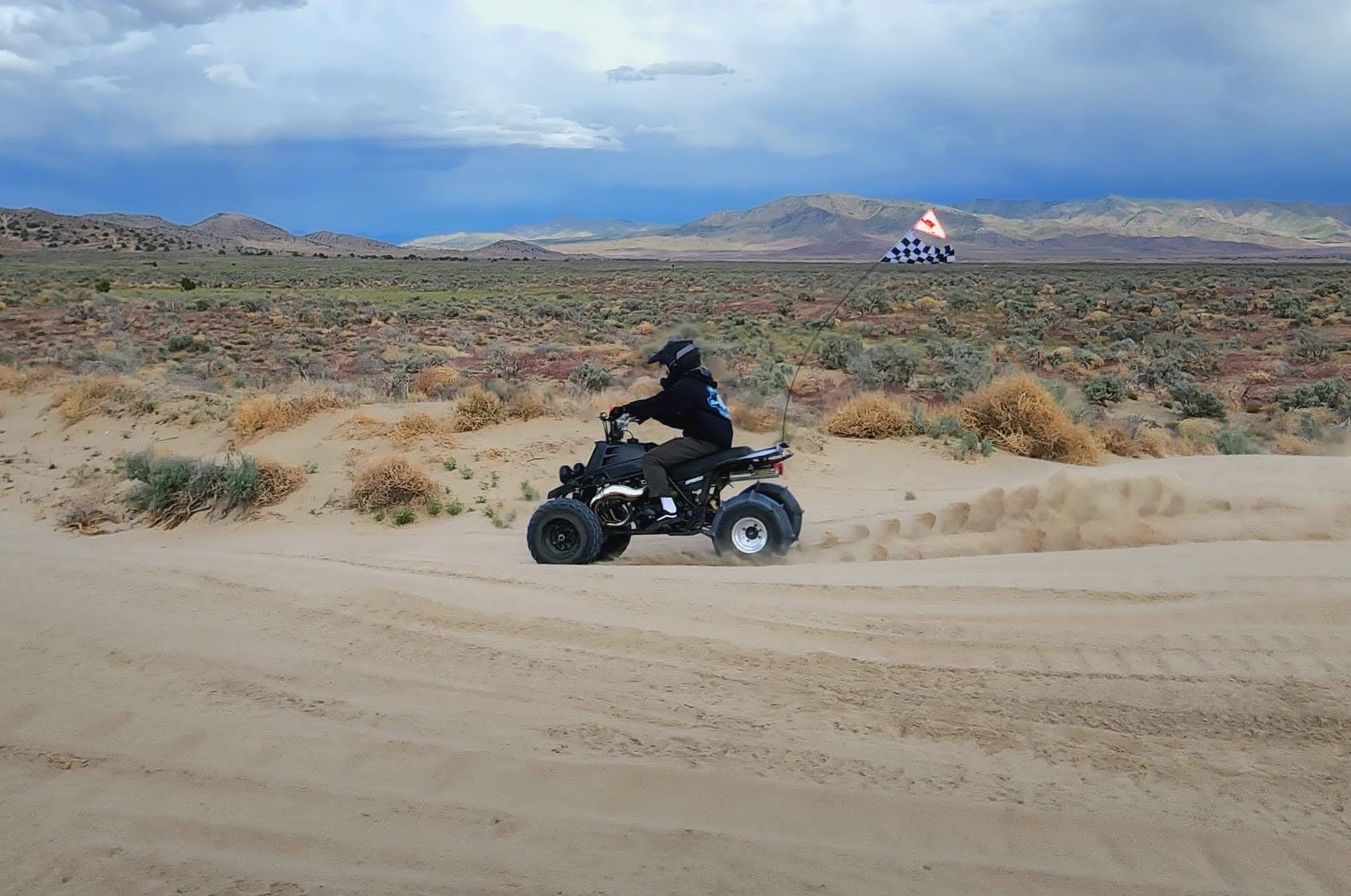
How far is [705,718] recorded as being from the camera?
5203 mm

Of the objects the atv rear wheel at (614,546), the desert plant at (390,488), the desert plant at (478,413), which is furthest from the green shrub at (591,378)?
the atv rear wheel at (614,546)

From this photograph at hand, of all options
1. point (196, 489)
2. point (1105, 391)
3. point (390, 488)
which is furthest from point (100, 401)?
point (1105, 391)

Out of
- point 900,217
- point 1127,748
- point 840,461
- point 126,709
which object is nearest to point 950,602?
point 1127,748

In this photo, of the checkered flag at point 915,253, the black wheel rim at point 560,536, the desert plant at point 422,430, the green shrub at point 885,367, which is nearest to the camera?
the black wheel rim at point 560,536

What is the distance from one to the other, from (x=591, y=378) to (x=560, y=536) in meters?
11.1

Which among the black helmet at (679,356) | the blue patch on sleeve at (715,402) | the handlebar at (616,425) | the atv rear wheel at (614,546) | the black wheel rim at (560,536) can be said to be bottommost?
the atv rear wheel at (614,546)

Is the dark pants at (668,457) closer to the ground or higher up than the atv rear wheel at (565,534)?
higher up

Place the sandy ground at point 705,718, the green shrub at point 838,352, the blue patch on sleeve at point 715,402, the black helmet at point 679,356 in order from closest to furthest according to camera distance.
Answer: the sandy ground at point 705,718
the black helmet at point 679,356
the blue patch on sleeve at point 715,402
the green shrub at point 838,352

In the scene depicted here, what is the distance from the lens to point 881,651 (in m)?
6.04

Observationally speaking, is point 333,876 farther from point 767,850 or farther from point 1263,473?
point 1263,473

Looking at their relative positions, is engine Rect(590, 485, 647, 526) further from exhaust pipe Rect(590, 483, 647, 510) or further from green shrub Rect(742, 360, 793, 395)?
green shrub Rect(742, 360, 793, 395)

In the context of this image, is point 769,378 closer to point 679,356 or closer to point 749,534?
point 749,534

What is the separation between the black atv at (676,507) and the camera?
8508mm

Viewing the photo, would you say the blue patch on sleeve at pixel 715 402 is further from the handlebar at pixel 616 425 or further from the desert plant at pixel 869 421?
the desert plant at pixel 869 421
